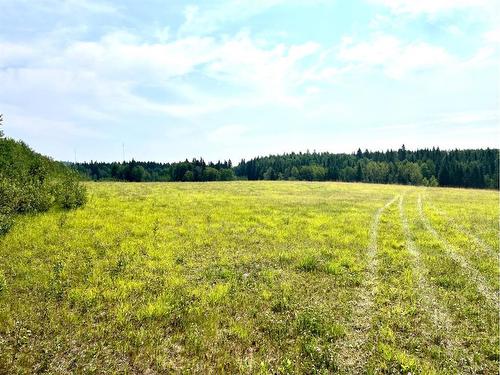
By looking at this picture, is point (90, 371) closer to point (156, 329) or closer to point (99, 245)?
point (156, 329)

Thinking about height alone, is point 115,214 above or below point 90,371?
above

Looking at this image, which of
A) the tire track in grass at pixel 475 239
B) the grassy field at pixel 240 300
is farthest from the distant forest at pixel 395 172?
the grassy field at pixel 240 300

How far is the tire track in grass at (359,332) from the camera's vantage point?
866 centimetres

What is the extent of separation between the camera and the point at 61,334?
9.52m

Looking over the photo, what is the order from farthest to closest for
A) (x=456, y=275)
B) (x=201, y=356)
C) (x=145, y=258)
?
(x=145, y=258) < (x=456, y=275) < (x=201, y=356)

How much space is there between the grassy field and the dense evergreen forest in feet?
4.53

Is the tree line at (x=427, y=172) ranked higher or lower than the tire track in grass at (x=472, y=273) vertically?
higher

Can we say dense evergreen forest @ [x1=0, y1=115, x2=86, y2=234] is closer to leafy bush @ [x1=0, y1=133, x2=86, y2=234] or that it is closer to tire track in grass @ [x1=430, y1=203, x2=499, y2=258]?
leafy bush @ [x1=0, y1=133, x2=86, y2=234]

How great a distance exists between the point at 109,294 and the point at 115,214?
14791 millimetres

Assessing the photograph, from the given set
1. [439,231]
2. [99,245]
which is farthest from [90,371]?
[439,231]

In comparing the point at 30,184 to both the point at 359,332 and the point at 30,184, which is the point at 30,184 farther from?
the point at 359,332

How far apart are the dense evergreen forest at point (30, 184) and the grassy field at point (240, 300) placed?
138 centimetres

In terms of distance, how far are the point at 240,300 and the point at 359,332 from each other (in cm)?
424

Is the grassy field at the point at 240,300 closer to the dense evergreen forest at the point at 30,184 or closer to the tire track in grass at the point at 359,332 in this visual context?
the tire track in grass at the point at 359,332
